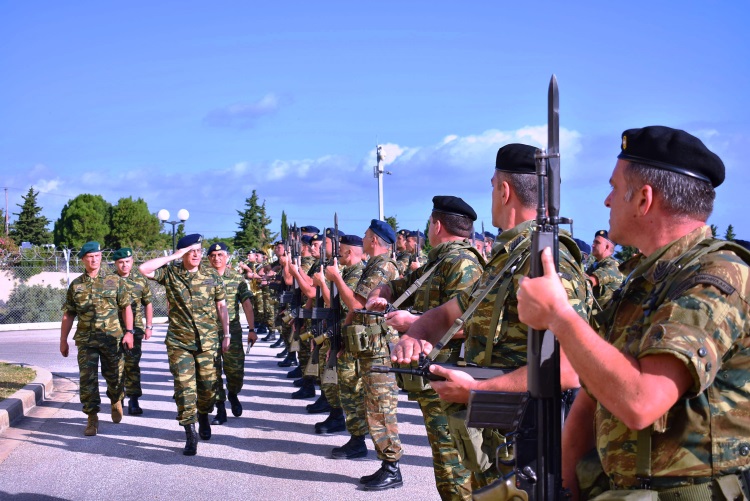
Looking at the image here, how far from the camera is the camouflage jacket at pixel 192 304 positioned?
8.55 m

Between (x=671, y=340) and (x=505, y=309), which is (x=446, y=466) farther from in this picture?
(x=671, y=340)

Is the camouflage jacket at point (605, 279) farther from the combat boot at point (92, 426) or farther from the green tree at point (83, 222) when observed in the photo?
the green tree at point (83, 222)

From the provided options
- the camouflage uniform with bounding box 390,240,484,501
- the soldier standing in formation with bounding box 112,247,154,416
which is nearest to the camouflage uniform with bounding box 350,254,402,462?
the camouflage uniform with bounding box 390,240,484,501

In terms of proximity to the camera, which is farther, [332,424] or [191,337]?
[332,424]

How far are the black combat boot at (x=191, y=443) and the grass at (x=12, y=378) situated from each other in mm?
3610

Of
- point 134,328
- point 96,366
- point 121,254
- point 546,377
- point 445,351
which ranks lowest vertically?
point 96,366

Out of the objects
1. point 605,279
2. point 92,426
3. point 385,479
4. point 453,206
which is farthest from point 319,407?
point 453,206

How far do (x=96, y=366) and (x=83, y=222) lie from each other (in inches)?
1847

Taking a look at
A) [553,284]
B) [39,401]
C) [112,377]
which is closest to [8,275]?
[39,401]

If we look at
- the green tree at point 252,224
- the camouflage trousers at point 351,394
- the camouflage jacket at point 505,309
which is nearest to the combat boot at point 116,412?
the camouflage trousers at point 351,394

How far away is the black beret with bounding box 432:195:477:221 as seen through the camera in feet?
18.3

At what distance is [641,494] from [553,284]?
609 mm

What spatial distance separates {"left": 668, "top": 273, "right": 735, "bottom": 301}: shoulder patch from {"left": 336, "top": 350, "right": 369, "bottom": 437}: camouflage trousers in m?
6.09

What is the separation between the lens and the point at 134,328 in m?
11.1
